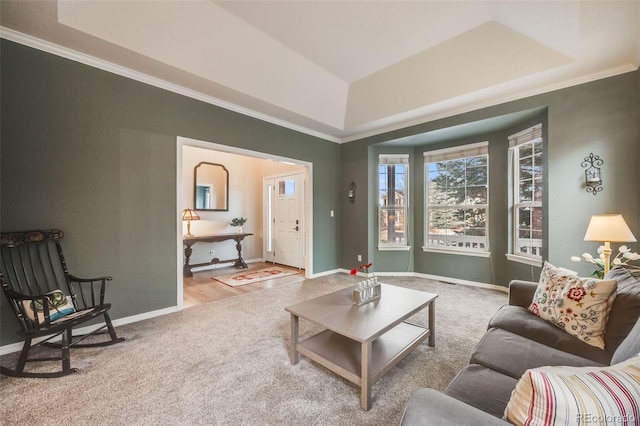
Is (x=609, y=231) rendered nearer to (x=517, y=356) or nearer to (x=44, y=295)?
(x=517, y=356)

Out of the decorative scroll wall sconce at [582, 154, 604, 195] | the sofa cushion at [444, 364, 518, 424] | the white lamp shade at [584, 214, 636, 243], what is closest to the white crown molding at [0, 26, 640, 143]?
the decorative scroll wall sconce at [582, 154, 604, 195]

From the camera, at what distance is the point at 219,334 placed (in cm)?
253

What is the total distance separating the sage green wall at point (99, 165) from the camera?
2.28 m

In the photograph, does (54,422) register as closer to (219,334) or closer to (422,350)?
(219,334)

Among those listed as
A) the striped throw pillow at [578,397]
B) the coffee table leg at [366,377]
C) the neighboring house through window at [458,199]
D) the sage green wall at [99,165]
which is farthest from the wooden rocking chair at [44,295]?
the neighboring house through window at [458,199]

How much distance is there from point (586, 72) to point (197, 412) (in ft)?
15.4

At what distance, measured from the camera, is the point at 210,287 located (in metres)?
4.17

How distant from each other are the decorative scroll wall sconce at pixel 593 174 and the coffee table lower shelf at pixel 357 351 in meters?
2.49

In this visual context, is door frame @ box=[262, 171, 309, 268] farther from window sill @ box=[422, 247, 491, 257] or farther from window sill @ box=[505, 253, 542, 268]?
window sill @ box=[505, 253, 542, 268]

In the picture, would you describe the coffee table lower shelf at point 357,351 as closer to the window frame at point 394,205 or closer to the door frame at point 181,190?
the door frame at point 181,190

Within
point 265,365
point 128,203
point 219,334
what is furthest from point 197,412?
point 128,203

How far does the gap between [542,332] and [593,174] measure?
7.58 ft

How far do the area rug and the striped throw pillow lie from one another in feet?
13.6

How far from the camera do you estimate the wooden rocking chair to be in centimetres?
188
